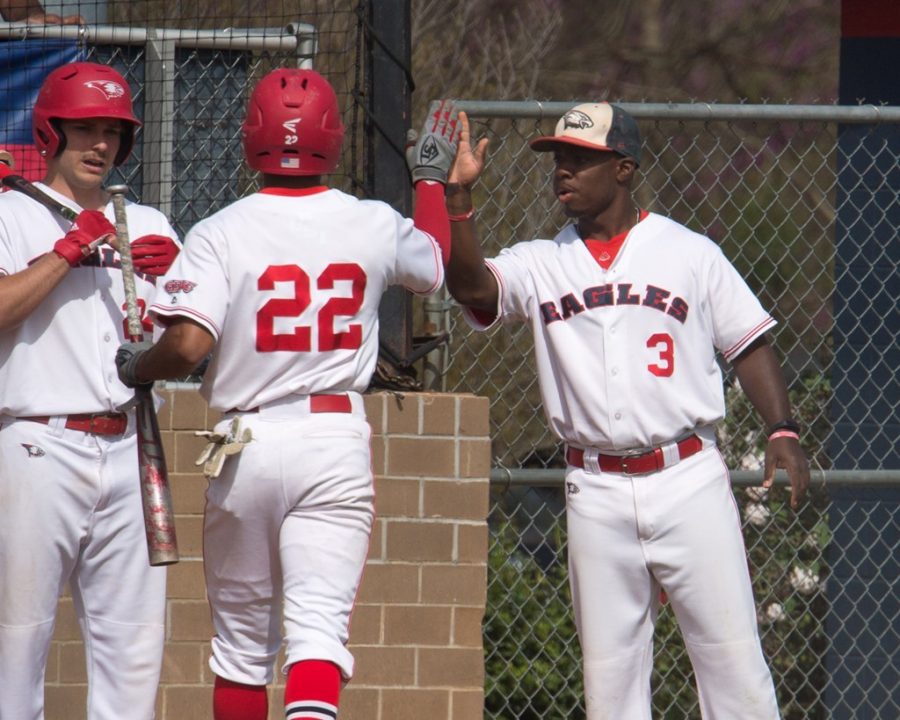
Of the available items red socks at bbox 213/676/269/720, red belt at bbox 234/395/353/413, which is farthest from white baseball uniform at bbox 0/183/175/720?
red belt at bbox 234/395/353/413

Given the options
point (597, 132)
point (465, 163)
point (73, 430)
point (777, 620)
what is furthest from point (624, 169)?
point (777, 620)

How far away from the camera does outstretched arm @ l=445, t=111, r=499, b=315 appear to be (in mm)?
5133

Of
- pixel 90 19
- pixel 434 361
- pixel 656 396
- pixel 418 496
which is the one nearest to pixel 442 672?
pixel 418 496

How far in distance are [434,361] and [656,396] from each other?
1.49 m

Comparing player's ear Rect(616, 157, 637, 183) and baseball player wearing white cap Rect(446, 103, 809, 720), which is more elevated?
player's ear Rect(616, 157, 637, 183)

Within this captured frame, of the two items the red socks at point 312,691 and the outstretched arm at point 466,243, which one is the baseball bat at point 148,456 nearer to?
the red socks at point 312,691

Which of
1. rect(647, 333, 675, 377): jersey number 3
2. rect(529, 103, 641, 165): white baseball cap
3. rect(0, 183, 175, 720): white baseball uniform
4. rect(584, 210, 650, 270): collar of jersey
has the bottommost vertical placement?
rect(0, 183, 175, 720): white baseball uniform

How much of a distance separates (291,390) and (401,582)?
1674mm

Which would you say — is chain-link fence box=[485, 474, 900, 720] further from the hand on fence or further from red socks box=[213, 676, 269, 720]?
red socks box=[213, 676, 269, 720]

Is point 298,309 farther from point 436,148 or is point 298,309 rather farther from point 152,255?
point 436,148

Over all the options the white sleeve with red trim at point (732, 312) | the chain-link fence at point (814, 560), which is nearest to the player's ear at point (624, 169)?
the white sleeve with red trim at point (732, 312)

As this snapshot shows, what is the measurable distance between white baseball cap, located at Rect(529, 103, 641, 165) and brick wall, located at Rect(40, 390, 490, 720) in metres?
1.31

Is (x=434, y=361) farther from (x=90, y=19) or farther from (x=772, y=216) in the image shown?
(x=772, y=216)

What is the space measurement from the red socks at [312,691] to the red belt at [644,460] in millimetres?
1055
